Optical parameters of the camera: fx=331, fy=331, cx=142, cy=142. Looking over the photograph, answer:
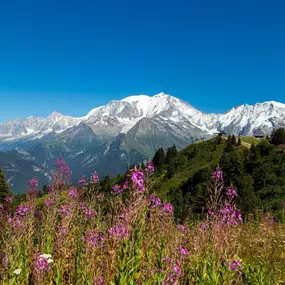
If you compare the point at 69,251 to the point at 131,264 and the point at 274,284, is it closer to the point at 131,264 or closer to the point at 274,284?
the point at 131,264

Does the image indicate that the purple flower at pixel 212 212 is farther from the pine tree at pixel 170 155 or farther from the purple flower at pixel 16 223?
the pine tree at pixel 170 155

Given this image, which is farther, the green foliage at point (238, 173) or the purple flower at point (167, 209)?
the green foliage at point (238, 173)

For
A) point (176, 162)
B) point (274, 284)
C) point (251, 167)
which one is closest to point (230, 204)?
point (274, 284)

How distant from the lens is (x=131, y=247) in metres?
4.10

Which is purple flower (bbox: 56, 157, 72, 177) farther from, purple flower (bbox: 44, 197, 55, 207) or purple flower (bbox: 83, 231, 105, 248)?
purple flower (bbox: 83, 231, 105, 248)

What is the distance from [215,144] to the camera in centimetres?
13488

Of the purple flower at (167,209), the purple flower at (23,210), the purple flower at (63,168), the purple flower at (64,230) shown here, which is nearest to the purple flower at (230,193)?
the purple flower at (167,209)

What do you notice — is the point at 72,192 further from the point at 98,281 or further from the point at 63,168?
the point at 98,281

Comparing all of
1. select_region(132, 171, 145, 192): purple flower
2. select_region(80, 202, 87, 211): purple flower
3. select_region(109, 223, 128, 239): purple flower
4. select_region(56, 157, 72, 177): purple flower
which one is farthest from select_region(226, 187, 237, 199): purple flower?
select_region(56, 157, 72, 177): purple flower

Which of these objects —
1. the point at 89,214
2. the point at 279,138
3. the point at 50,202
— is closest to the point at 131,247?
the point at 89,214

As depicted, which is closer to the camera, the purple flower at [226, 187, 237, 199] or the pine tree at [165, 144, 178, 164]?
the purple flower at [226, 187, 237, 199]

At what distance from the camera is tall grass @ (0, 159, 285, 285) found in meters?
4.46

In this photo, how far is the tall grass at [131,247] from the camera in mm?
4465

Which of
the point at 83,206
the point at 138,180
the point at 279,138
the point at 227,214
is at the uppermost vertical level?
the point at 279,138
